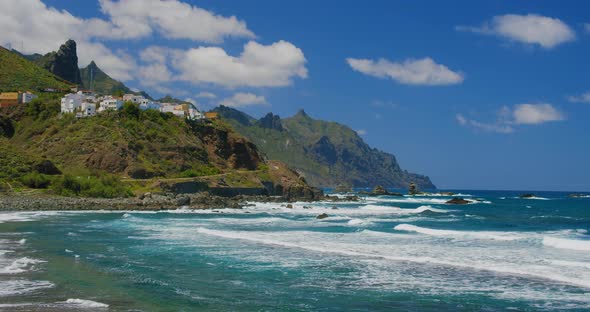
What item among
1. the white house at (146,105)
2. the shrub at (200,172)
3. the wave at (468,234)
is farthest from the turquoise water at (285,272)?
the white house at (146,105)

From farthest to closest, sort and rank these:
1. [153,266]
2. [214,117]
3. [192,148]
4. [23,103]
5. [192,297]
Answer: [214,117]
[23,103]
[192,148]
[153,266]
[192,297]

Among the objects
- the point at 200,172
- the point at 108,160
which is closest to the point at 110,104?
the point at 108,160

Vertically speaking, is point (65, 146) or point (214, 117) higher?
point (214, 117)

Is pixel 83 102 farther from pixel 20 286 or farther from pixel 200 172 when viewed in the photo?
pixel 20 286

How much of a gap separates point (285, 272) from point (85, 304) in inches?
363

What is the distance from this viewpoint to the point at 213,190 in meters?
91.7

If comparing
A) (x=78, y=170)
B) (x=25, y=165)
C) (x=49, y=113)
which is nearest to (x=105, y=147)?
(x=78, y=170)

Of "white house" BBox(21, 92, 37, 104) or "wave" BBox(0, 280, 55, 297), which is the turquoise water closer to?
"wave" BBox(0, 280, 55, 297)

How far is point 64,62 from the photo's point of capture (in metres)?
166

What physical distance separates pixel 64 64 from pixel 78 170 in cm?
9367

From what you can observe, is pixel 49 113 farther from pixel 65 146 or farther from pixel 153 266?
pixel 153 266

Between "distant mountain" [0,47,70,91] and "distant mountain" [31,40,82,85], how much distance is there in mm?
14255

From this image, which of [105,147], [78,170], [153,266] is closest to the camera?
[153,266]

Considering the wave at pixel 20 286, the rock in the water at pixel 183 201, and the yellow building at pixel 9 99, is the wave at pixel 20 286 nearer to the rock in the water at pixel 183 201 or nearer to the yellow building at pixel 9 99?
the rock in the water at pixel 183 201
